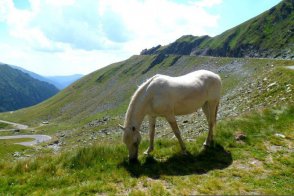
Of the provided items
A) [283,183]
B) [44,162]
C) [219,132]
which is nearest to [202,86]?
[219,132]

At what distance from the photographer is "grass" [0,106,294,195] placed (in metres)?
10.4

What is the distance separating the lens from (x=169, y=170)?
1208cm

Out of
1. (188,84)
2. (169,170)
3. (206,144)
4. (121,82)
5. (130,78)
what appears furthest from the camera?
(121,82)

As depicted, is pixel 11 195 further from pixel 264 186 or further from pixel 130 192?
pixel 264 186

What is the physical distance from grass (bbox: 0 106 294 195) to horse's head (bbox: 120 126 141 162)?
1.31ft

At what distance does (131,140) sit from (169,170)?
1940 mm

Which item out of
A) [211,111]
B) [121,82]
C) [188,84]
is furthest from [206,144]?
[121,82]

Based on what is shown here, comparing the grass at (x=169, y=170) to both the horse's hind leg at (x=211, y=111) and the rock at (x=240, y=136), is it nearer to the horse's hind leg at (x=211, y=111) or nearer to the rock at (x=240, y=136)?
the rock at (x=240, y=136)

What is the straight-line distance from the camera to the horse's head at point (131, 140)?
12828mm

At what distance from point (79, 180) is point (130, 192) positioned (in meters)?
2.40

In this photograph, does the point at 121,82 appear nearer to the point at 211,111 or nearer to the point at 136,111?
the point at 211,111

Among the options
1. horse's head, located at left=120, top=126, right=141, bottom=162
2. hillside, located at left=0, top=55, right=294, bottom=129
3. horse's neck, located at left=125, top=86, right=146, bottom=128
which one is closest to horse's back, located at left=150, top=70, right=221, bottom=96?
horse's neck, located at left=125, top=86, right=146, bottom=128

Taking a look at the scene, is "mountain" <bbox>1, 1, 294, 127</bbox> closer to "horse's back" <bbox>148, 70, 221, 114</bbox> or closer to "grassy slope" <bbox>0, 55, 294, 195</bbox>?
"grassy slope" <bbox>0, 55, 294, 195</bbox>

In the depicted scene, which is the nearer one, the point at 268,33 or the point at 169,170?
the point at 169,170
